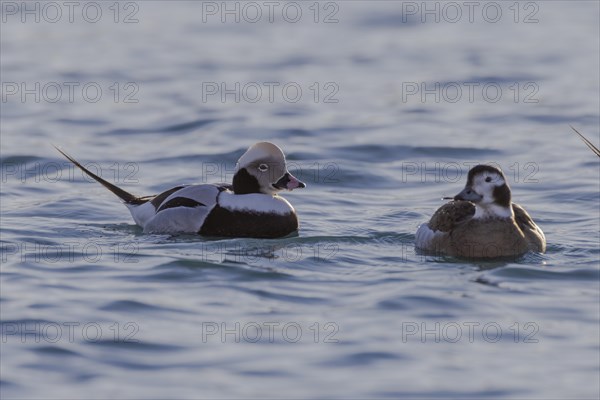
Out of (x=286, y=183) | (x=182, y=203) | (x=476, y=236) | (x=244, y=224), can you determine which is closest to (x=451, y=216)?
(x=476, y=236)

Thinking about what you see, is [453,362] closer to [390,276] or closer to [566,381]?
[566,381]

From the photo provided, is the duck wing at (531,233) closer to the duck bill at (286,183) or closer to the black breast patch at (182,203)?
the duck bill at (286,183)

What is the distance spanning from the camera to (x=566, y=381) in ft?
29.0

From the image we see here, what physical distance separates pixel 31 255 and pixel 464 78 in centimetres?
1110

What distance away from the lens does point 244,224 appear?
1272 centimetres

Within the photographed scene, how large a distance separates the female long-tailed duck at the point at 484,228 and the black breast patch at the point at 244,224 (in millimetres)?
1367

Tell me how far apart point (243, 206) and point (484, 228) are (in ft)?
7.18

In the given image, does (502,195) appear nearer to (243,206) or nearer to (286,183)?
(286,183)

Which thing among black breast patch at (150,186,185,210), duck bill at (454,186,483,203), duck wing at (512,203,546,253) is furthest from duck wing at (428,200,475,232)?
black breast patch at (150,186,185,210)

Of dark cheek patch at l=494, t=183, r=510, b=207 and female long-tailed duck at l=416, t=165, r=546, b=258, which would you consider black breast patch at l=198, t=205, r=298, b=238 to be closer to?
female long-tailed duck at l=416, t=165, r=546, b=258

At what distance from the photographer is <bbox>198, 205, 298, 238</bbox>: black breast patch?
41.7 ft

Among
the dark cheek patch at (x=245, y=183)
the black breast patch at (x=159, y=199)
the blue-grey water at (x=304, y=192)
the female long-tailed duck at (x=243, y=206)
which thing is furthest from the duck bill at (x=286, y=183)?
the black breast patch at (x=159, y=199)

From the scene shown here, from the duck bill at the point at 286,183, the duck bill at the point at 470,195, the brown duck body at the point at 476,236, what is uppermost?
the duck bill at the point at 286,183

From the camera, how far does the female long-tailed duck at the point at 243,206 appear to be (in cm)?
1273
